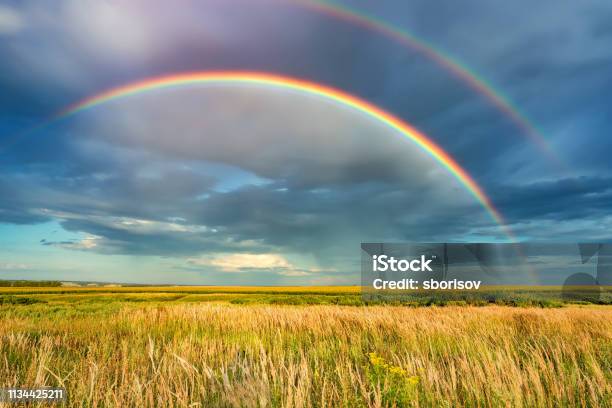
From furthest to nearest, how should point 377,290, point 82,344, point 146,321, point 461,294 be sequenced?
point 377,290, point 461,294, point 146,321, point 82,344

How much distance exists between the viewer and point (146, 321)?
9.73 meters

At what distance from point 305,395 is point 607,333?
7543 mm

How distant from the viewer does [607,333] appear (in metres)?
7.77

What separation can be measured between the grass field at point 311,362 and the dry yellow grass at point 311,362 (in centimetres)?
2

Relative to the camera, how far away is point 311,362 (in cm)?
539

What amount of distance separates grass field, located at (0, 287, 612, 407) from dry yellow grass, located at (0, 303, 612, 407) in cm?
2

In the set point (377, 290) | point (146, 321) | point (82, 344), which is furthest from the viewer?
point (377, 290)

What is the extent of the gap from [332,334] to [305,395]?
177 inches

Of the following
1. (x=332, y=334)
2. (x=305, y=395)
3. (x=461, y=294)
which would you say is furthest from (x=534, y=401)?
(x=461, y=294)

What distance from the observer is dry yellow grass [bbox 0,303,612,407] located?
3.62m

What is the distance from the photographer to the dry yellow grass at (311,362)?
362 centimetres

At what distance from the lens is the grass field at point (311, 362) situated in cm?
362

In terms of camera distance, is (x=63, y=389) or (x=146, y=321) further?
(x=146, y=321)

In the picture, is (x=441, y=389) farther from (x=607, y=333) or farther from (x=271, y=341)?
(x=607, y=333)
